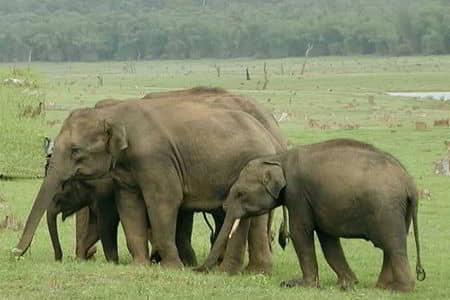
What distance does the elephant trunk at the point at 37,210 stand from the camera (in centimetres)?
1313

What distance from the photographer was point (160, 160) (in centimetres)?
1348

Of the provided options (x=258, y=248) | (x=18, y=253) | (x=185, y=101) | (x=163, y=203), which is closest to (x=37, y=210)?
(x=18, y=253)

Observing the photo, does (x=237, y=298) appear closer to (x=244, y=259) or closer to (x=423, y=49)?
(x=244, y=259)

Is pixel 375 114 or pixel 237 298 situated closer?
pixel 237 298

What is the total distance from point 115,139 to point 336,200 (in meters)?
2.53

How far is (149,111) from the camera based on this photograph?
13.7m

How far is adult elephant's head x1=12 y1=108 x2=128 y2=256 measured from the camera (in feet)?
43.8

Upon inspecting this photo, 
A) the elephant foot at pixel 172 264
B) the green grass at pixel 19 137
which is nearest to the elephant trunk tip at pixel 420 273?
the elephant foot at pixel 172 264

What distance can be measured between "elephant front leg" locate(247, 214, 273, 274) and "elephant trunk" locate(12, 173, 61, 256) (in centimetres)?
221

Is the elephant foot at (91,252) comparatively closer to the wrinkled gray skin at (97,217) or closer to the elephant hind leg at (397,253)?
the wrinkled gray skin at (97,217)

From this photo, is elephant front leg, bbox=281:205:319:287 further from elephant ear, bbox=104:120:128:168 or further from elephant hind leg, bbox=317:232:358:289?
elephant ear, bbox=104:120:128:168

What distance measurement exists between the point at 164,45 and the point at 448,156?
129402 millimetres

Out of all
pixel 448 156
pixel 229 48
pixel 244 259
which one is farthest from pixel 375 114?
pixel 229 48

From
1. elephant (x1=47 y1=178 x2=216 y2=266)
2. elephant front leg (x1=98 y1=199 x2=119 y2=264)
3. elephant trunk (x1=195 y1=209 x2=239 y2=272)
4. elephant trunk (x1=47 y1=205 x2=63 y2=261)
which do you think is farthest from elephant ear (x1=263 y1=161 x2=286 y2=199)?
elephant trunk (x1=47 y1=205 x2=63 y2=261)
